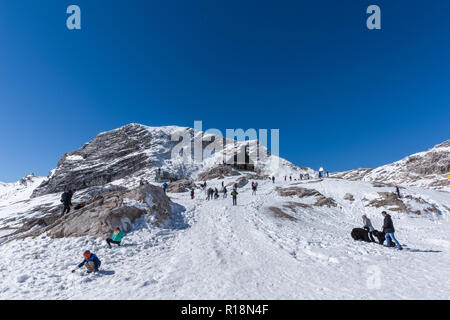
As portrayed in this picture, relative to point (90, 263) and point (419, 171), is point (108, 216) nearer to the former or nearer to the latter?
point (90, 263)

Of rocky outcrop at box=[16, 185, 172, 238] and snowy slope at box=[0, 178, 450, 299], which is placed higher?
rocky outcrop at box=[16, 185, 172, 238]

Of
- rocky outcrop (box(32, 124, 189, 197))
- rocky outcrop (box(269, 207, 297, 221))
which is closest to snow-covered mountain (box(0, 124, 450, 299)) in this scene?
rocky outcrop (box(269, 207, 297, 221))

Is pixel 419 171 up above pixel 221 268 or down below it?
above

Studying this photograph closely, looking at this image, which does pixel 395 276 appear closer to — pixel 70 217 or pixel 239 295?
pixel 239 295

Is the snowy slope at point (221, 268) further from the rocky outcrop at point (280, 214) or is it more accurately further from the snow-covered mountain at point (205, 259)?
the rocky outcrop at point (280, 214)

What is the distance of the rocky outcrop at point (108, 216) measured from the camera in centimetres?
1220

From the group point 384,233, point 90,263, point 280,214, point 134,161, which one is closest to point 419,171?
point 280,214

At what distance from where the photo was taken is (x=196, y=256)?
377 inches

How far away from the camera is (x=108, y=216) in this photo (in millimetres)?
12898

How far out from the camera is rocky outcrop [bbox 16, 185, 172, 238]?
12.2 m

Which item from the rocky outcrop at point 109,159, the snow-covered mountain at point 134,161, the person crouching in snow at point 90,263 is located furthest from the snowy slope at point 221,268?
the rocky outcrop at point 109,159

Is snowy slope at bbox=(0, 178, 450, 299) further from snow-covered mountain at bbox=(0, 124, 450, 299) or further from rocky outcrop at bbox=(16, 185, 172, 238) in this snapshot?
rocky outcrop at bbox=(16, 185, 172, 238)
